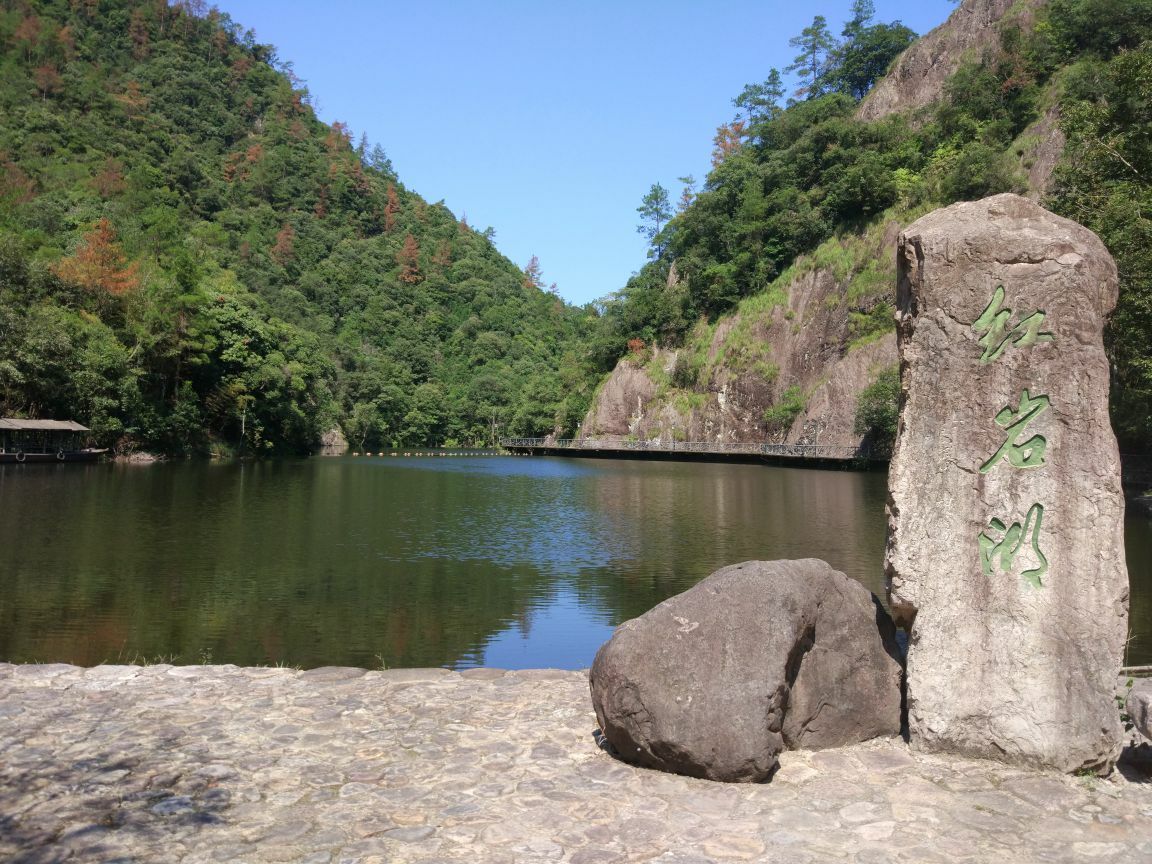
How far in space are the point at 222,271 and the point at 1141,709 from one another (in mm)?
61102

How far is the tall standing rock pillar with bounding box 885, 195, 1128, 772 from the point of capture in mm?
4879

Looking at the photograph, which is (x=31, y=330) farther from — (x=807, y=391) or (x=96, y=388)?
(x=807, y=391)

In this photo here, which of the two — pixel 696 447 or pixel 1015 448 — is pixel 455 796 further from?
pixel 696 447

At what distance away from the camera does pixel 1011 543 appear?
5074mm

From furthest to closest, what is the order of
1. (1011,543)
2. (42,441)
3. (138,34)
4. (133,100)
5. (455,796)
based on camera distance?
(138,34)
(133,100)
(42,441)
(1011,543)
(455,796)

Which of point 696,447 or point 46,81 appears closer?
point 696,447

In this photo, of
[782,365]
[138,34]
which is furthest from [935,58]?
[138,34]

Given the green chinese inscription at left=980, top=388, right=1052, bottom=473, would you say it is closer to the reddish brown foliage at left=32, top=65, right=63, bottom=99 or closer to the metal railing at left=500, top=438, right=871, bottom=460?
the metal railing at left=500, top=438, right=871, bottom=460

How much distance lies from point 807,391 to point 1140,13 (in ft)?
84.7

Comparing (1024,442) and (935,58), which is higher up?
(935,58)

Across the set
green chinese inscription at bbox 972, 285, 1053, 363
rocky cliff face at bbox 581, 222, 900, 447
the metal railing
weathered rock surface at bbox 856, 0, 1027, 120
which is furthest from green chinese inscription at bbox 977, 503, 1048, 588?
weathered rock surface at bbox 856, 0, 1027, 120

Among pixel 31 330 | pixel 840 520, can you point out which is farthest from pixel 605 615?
pixel 31 330

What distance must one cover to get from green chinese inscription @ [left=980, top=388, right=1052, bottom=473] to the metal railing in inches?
1550

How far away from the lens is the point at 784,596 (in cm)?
494
